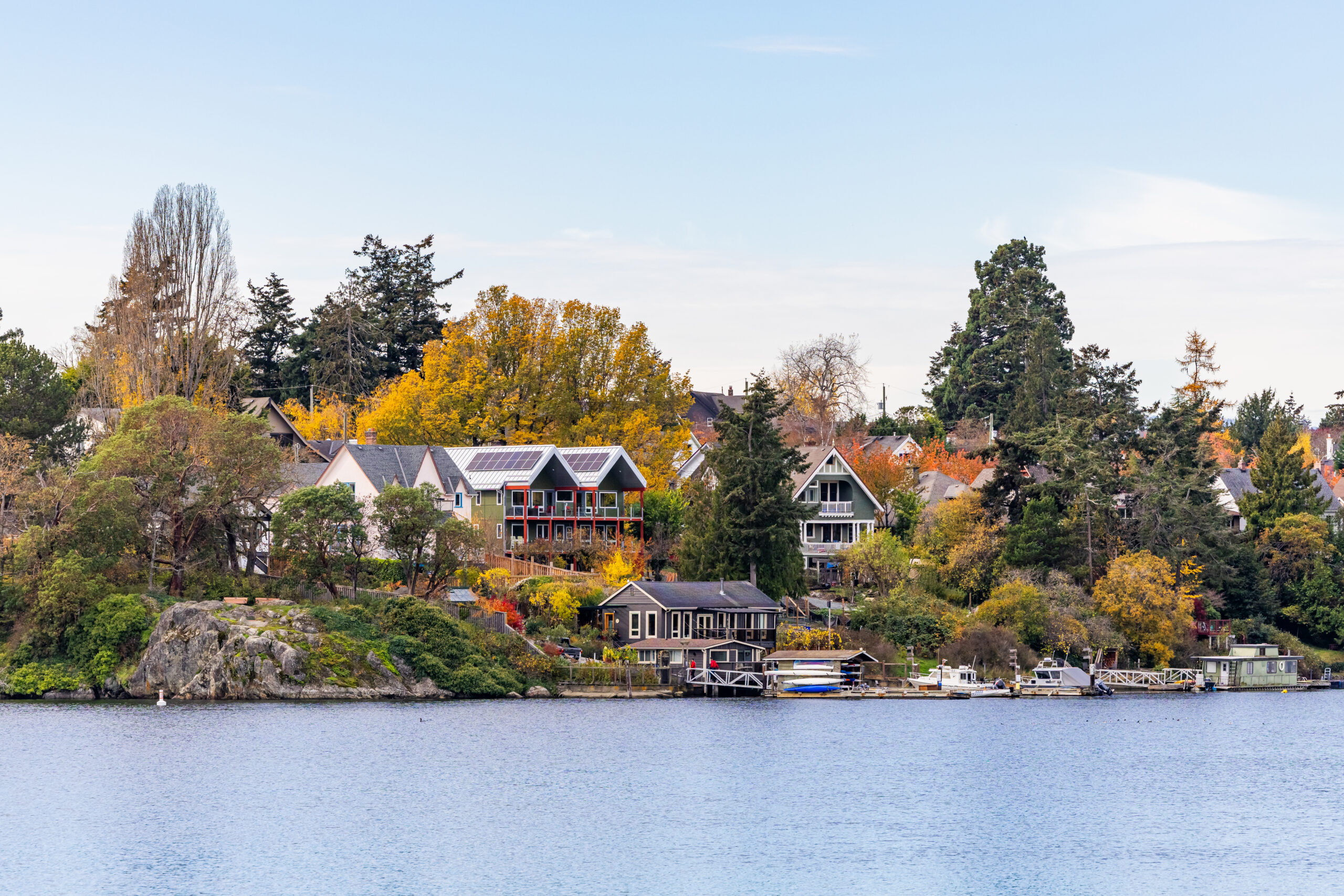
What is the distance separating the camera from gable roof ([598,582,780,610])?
83812 millimetres

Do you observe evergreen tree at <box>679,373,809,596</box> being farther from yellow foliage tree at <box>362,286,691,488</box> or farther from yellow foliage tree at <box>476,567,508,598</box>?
yellow foliage tree at <box>362,286,691,488</box>

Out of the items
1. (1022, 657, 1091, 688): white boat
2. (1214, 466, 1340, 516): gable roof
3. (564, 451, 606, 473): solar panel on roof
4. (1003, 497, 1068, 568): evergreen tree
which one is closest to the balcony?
(564, 451, 606, 473): solar panel on roof

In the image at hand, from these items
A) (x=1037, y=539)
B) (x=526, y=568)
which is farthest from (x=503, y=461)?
(x=1037, y=539)

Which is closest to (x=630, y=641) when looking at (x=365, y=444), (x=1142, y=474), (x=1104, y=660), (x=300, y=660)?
(x=300, y=660)

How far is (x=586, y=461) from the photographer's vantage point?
332ft

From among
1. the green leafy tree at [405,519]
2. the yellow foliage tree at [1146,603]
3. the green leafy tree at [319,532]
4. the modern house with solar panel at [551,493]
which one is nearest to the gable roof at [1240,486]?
the yellow foliage tree at [1146,603]

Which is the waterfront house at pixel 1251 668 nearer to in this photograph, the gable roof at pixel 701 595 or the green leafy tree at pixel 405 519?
the gable roof at pixel 701 595

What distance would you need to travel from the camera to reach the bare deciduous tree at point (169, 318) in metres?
101

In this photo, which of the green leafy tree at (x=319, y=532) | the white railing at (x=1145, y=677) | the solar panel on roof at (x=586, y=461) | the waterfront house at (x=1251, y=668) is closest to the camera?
the green leafy tree at (x=319, y=532)

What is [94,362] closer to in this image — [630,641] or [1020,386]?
[630,641]

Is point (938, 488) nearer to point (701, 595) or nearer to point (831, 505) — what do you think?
point (831, 505)

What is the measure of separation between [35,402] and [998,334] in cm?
10353

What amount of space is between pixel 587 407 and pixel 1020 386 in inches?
1981

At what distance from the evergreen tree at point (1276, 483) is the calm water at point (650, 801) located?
35643 millimetres
